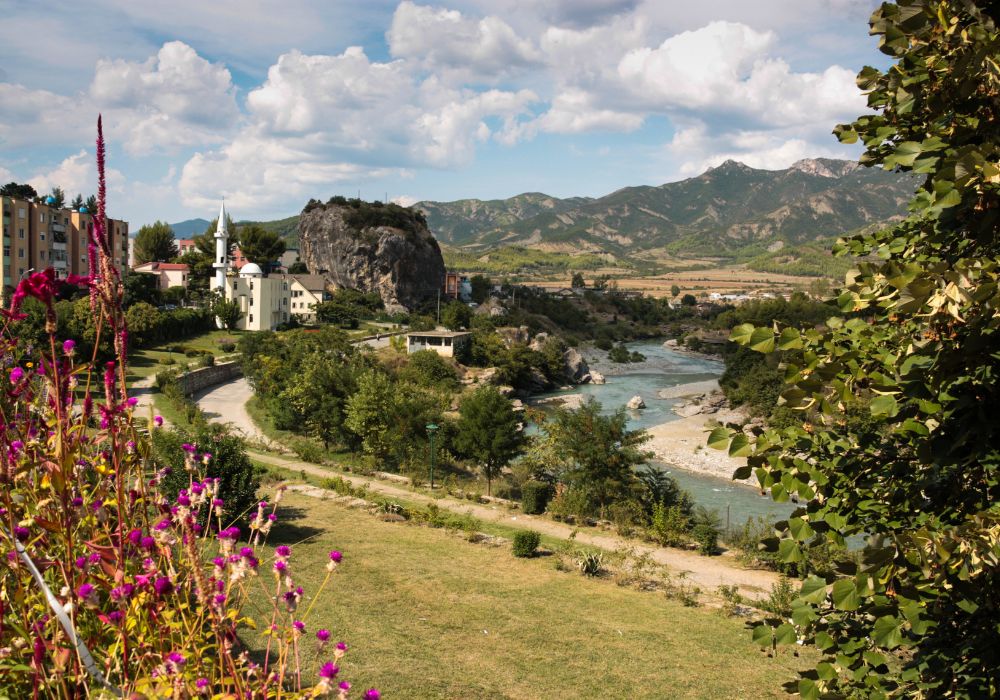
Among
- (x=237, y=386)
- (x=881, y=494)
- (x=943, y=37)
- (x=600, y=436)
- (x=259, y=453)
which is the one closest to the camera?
(x=943, y=37)

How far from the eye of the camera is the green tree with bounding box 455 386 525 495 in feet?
91.6

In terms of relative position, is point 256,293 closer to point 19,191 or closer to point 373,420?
point 19,191

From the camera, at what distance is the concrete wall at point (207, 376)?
136 feet

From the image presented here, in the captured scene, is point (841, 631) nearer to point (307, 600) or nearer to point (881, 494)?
point (881, 494)

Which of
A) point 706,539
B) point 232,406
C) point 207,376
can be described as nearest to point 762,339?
point 706,539

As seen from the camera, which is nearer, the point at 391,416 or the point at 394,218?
the point at 391,416

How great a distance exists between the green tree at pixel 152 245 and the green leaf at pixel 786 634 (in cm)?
9382

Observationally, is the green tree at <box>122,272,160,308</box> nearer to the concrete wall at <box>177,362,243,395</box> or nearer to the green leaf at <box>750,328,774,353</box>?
the concrete wall at <box>177,362,243,395</box>

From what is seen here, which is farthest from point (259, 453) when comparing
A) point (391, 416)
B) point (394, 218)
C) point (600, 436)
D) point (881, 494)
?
point (394, 218)

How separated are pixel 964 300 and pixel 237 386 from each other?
159 feet

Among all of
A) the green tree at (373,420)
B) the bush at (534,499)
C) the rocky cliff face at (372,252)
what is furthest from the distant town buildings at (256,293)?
the bush at (534,499)

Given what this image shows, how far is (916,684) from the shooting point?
3.86 metres

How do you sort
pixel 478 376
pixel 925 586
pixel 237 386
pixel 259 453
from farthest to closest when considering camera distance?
pixel 478 376 → pixel 237 386 → pixel 259 453 → pixel 925 586

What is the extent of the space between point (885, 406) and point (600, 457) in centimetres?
1969
